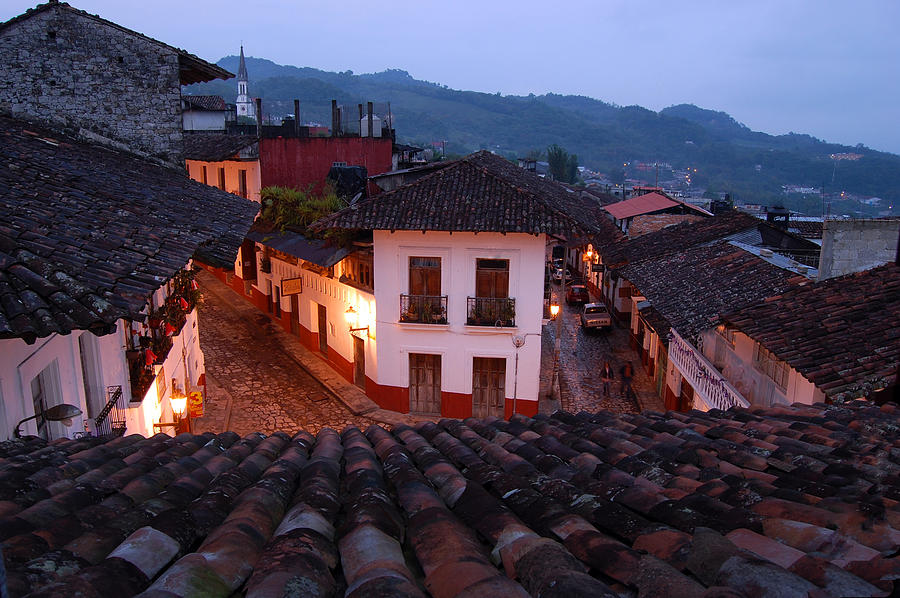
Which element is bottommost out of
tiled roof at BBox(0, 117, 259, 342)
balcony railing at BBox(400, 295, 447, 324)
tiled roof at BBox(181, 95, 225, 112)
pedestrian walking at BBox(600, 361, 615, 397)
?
pedestrian walking at BBox(600, 361, 615, 397)

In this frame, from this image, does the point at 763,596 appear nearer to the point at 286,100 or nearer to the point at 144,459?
the point at 144,459

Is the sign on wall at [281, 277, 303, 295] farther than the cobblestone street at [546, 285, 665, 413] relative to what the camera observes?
Yes

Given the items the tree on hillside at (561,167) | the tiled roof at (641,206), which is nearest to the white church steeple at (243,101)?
the tree on hillside at (561,167)

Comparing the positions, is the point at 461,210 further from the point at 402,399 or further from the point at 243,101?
the point at 243,101

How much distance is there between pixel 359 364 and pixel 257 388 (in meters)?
3.36

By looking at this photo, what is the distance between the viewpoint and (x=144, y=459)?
4996mm

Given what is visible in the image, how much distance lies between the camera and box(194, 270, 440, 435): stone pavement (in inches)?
715

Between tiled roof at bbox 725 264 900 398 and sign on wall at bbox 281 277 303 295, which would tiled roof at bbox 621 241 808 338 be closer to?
tiled roof at bbox 725 264 900 398

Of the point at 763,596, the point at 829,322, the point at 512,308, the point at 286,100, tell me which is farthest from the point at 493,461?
the point at 286,100

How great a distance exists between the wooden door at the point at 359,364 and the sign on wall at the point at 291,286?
4.35 metres

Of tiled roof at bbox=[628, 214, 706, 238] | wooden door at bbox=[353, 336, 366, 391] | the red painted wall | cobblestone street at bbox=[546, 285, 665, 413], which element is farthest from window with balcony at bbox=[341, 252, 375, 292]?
tiled roof at bbox=[628, 214, 706, 238]

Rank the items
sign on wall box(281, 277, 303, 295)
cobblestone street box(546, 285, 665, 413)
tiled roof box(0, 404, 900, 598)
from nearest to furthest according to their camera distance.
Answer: tiled roof box(0, 404, 900, 598) < cobblestone street box(546, 285, 665, 413) < sign on wall box(281, 277, 303, 295)

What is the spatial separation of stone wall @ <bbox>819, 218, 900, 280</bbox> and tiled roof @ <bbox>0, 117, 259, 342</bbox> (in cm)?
1284

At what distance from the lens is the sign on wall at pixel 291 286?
23562mm
